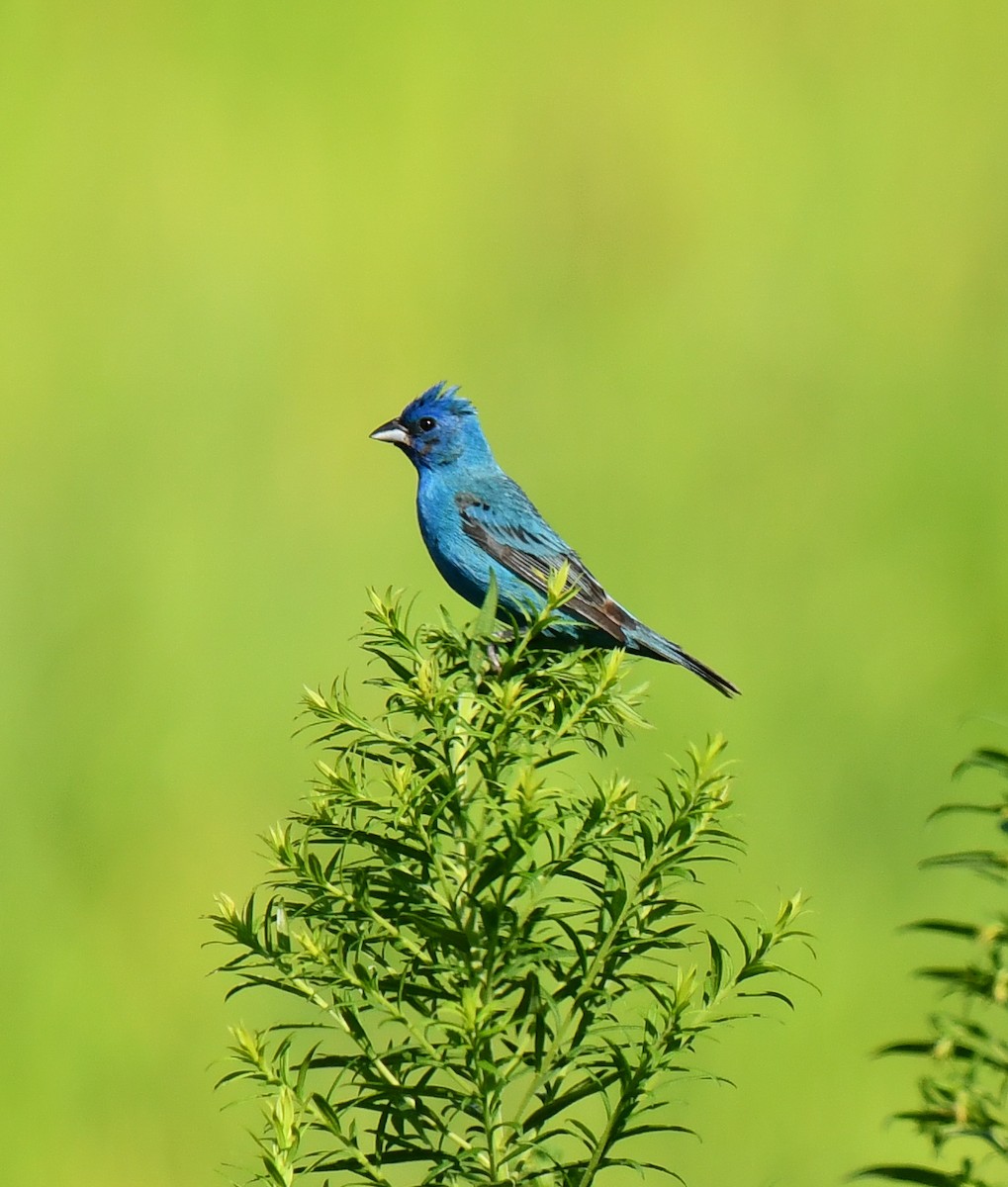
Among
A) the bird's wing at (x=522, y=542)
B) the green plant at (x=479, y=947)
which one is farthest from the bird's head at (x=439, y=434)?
the green plant at (x=479, y=947)

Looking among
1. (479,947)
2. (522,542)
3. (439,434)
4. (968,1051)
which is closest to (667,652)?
(522,542)

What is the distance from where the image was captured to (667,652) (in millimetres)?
3254

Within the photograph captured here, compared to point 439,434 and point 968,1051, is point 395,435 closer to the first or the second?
point 439,434

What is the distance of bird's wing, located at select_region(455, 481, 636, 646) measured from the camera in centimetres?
307

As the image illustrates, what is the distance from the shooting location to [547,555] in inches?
131

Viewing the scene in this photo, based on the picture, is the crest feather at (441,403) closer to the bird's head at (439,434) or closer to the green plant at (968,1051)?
the bird's head at (439,434)

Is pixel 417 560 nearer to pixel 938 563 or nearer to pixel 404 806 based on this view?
pixel 938 563

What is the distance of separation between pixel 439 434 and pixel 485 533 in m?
0.44

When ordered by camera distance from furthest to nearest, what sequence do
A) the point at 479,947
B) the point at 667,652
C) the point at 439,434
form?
the point at 439,434, the point at 667,652, the point at 479,947

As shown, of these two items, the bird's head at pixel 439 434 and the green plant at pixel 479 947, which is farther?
the bird's head at pixel 439 434

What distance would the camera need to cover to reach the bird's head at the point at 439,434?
12.0ft

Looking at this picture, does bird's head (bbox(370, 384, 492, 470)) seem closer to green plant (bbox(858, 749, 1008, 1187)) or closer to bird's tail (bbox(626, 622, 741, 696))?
bird's tail (bbox(626, 622, 741, 696))

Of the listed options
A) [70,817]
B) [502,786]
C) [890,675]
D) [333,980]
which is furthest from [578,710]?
[890,675]

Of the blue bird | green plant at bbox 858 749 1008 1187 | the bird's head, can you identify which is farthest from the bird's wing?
green plant at bbox 858 749 1008 1187
